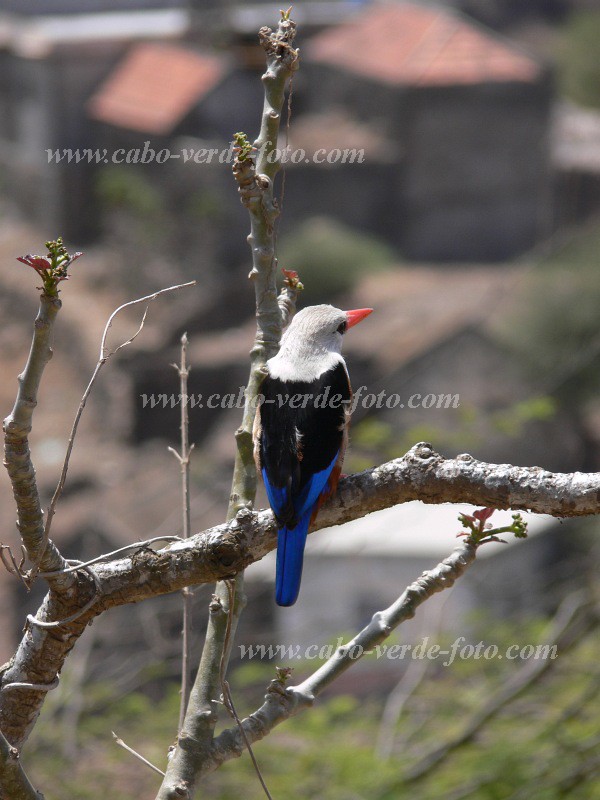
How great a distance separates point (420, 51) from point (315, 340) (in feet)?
84.5

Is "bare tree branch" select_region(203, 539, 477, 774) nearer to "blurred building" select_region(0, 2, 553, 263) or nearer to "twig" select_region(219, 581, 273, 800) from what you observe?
"twig" select_region(219, 581, 273, 800)

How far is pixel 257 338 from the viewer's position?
8.77 feet

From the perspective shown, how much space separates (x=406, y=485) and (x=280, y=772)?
4.20 metres

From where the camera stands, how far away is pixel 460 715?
6270 mm

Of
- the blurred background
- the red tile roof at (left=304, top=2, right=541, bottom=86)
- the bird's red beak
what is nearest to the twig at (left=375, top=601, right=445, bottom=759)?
the bird's red beak

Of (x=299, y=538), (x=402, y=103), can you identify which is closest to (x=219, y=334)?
(x=402, y=103)

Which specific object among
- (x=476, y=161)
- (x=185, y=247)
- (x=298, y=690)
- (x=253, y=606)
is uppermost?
(x=476, y=161)

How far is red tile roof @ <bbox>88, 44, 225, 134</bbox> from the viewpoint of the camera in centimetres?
2542

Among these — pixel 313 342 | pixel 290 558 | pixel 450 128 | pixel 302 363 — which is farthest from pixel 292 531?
pixel 450 128

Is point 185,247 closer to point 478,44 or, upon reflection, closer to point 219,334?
point 219,334

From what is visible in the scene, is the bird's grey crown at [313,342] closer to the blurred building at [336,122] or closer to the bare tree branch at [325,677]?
the bare tree branch at [325,677]

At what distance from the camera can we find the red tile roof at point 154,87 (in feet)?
83.4

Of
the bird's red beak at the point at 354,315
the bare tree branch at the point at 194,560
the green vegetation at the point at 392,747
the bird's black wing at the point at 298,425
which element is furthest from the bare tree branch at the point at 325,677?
the green vegetation at the point at 392,747

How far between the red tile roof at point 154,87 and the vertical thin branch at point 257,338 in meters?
23.8
